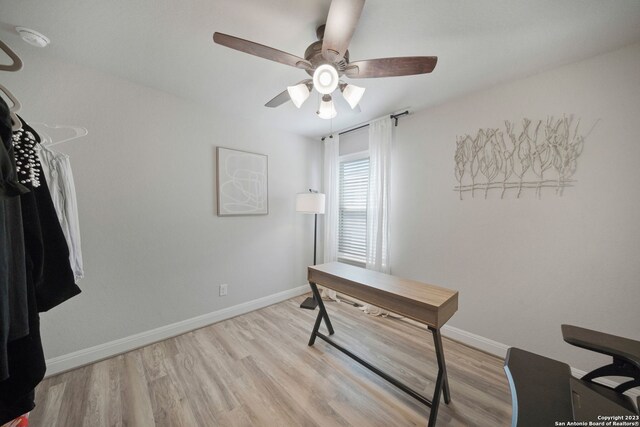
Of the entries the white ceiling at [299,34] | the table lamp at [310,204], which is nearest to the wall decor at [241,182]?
the table lamp at [310,204]

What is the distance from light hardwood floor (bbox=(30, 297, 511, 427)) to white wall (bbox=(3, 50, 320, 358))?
37cm

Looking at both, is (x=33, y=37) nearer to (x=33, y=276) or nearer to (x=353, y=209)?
(x=33, y=276)

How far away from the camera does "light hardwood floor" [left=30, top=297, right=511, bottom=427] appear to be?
4.52 ft

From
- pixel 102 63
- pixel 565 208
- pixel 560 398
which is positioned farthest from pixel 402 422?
pixel 102 63

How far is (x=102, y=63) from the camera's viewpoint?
1.73 m

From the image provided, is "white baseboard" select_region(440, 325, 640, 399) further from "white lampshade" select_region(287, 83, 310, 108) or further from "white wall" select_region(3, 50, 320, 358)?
"white lampshade" select_region(287, 83, 310, 108)

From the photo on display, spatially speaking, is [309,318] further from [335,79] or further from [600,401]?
Result: [335,79]

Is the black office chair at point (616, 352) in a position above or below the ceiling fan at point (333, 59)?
below

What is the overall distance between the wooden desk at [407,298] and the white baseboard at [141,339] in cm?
126

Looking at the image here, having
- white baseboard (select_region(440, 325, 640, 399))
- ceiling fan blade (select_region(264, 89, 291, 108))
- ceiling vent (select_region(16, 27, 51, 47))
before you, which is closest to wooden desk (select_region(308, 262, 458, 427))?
white baseboard (select_region(440, 325, 640, 399))

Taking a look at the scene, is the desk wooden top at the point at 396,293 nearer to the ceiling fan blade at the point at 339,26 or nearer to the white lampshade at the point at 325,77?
the white lampshade at the point at 325,77

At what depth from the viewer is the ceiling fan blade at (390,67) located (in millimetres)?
1197

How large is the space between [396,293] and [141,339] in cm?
232

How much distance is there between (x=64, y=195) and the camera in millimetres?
1313
